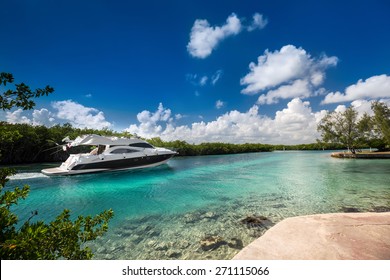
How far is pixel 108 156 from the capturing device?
51.0 feet

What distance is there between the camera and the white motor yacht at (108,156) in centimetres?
1448

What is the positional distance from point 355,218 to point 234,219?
109 inches

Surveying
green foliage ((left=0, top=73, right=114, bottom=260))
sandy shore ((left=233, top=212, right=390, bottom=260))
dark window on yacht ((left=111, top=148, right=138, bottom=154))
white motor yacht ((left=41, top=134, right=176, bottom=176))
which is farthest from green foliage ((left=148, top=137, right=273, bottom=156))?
green foliage ((left=0, top=73, right=114, bottom=260))

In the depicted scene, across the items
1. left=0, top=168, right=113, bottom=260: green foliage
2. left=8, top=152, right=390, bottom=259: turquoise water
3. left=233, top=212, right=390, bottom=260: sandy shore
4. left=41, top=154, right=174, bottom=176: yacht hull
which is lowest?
left=8, top=152, right=390, bottom=259: turquoise water

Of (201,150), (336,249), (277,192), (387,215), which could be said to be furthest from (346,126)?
(336,249)

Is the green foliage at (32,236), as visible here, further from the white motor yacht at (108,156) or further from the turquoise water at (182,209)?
the white motor yacht at (108,156)

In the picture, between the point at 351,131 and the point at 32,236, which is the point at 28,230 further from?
the point at 351,131

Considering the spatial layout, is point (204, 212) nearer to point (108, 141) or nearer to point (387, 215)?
point (387, 215)

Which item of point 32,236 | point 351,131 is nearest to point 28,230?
point 32,236

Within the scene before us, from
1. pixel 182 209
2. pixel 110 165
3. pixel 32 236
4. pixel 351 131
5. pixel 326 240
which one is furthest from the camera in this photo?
pixel 351 131

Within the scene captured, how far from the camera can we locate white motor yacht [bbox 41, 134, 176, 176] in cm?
1448

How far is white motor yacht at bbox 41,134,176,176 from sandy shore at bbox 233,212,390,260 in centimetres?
Result: 1438

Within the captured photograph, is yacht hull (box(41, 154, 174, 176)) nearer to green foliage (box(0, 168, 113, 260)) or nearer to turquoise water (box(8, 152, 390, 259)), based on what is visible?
turquoise water (box(8, 152, 390, 259))

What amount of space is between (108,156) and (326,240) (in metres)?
15.2
